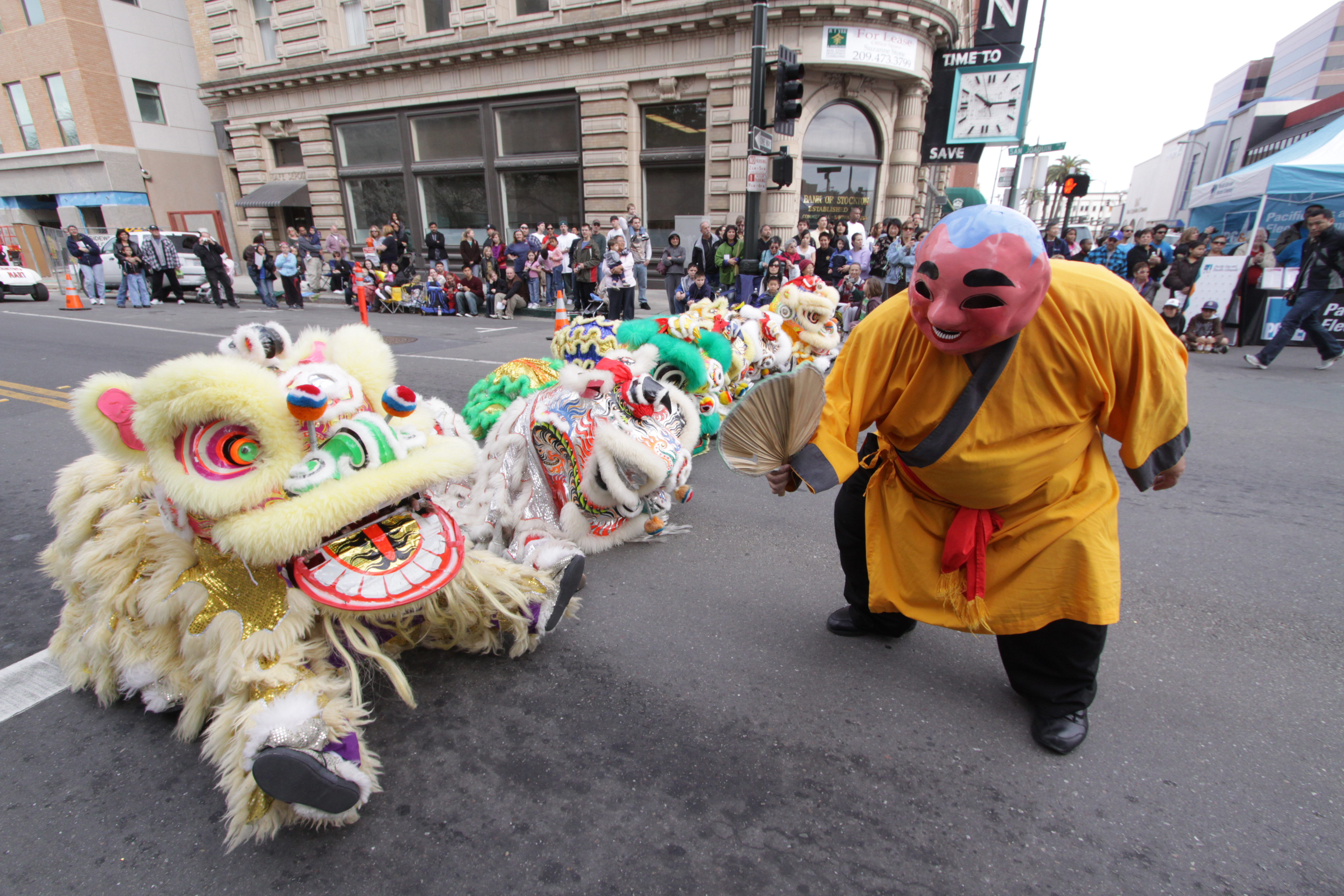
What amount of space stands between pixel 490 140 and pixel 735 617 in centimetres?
1766

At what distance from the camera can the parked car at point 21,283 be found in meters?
15.1

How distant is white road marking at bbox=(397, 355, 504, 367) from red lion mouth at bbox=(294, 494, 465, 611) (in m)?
6.23

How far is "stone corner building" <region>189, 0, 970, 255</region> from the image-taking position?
13898mm

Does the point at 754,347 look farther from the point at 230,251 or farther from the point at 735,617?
the point at 230,251

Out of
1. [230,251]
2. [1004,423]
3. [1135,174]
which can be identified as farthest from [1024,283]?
[1135,174]

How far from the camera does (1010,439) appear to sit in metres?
1.80

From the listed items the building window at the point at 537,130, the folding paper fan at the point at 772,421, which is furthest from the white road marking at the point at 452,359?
the building window at the point at 537,130

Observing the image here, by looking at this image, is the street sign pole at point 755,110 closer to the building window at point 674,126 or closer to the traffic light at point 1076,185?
the building window at point 674,126

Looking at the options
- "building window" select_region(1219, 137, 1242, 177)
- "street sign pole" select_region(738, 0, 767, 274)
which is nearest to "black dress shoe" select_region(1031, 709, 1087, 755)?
"street sign pole" select_region(738, 0, 767, 274)

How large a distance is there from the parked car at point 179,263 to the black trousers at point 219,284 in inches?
31.1

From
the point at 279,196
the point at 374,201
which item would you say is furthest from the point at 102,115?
the point at 374,201

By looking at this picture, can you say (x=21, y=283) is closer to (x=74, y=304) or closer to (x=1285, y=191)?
(x=74, y=304)

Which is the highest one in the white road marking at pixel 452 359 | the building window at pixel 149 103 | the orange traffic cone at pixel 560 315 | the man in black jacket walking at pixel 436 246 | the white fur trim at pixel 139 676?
the building window at pixel 149 103

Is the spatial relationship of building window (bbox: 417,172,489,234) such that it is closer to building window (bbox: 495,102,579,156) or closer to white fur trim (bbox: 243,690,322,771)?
building window (bbox: 495,102,579,156)
